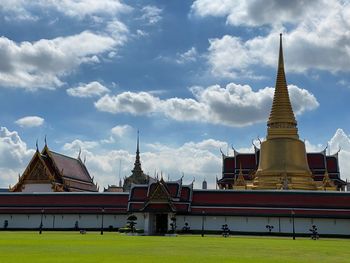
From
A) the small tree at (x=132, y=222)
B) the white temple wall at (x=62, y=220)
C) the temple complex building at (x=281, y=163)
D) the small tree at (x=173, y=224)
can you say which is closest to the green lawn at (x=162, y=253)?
the small tree at (x=132, y=222)

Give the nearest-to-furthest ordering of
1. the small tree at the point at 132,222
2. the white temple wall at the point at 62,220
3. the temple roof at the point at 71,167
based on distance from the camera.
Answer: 1. the small tree at the point at 132,222
2. the white temple wall at the point at 62,220
3. the temple roof at the point at 71,167

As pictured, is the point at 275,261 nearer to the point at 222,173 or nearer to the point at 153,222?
the point at 153,222

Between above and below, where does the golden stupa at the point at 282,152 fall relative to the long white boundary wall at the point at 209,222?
above

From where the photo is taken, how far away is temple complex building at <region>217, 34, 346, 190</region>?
62.8 metres

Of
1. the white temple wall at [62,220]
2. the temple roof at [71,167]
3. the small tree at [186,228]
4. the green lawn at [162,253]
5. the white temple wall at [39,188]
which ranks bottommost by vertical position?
the green lawn at [162,253]

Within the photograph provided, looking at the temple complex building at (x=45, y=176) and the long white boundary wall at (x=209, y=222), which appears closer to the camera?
the long white boundary wall at (x=209, y=222)

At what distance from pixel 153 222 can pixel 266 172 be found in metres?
18.9

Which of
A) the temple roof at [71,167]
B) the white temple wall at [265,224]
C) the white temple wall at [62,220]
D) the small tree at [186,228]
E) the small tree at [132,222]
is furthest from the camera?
the temple roof at [71,167]

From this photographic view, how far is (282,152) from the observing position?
65.1 metres

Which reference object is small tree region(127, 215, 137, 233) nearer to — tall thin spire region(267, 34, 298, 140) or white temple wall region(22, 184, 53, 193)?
white temple wall region(22, 184, 53, 193)

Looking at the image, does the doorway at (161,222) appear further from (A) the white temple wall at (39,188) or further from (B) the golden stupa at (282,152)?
(A) the white temple wall at (39,188)

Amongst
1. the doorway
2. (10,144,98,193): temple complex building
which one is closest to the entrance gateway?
the doorway

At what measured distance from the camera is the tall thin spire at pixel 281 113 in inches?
2630

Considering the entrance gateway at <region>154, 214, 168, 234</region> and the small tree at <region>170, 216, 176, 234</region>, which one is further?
the entrance gateway at <region>154, 214, 168, 234</region>
